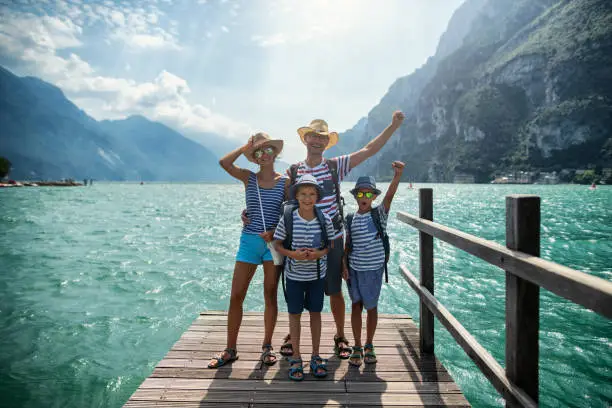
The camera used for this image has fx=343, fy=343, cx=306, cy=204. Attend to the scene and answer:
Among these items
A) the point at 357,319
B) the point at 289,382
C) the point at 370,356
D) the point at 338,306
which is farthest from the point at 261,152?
the point at 370,356

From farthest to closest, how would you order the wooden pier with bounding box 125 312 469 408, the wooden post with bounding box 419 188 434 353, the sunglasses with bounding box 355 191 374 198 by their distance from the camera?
the wooden post with bounding box 419 188 434 353
the sunglasses with bounding box 355 191 374 198
the wooden pier with bounding box 125 312 469 408

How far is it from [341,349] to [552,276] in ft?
9.93

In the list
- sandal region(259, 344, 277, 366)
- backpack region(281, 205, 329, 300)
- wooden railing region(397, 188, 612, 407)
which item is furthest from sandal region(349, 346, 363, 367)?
wooden railing region(397, 188, 612, 407)

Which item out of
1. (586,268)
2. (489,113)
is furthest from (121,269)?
(489,113)

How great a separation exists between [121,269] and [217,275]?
14.7ft

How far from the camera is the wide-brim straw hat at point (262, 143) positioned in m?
4.10

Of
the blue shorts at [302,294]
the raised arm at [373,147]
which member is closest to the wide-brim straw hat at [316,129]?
the raised arm at [373,147]

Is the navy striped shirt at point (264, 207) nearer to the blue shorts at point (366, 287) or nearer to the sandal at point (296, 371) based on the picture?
the blue shorts at point (366, 287)

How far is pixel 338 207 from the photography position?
4.14m

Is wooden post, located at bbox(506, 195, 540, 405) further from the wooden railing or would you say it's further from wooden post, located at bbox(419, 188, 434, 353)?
wooden post, located at bbox(419, 188, 434, 353)

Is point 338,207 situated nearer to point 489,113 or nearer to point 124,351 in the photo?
point 124,351

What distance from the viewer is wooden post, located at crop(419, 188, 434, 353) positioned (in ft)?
14.7

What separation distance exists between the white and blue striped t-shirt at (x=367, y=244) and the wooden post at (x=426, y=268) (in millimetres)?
786

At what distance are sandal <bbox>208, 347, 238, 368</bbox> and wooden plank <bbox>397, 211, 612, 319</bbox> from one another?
9.69ft
